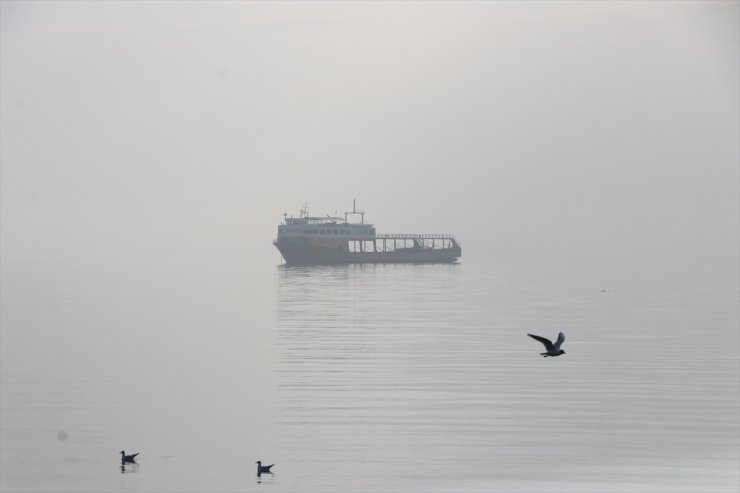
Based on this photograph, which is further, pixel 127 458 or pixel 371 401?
pixel 371 401

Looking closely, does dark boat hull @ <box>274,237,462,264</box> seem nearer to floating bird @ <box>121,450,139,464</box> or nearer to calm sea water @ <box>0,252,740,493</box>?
calm sea water @ <box>0,252,740,493</box>

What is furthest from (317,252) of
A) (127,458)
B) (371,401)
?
(127,458)

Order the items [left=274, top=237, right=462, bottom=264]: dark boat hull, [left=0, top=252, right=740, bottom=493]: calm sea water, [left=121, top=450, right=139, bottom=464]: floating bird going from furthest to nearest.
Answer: [left=274, top=237, right=462, bottom=264]: dark boat hull
[left=121, top=450, right=139, bottom=464]: floating bird
[left=0, top=252, right=740, bottom=493]: calm sea water

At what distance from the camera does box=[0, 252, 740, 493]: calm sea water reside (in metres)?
33.7

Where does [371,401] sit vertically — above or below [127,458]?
above

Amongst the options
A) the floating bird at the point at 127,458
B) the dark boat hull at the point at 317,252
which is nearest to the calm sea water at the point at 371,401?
the floating bird at the point at 127,458

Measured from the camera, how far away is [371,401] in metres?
43.7

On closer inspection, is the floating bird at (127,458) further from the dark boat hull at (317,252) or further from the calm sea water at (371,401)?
the dark boat hull at (317,252)

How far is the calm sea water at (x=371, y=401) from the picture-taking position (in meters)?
33.7

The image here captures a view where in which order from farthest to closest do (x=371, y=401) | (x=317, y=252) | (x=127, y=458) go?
(x=317, y=252)
(x=371, y=401)
(x=127, y=458)

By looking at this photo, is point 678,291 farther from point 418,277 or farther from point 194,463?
point 194,463

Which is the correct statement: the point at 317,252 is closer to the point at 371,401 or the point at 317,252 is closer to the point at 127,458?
the point at 371,401

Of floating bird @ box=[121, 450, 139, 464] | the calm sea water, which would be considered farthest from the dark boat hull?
floating bird @ box=[121, 450, 139, 464]

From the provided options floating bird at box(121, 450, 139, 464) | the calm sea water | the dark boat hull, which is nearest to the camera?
the calm sea water
